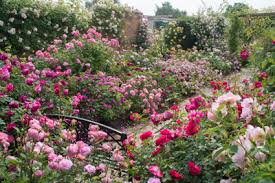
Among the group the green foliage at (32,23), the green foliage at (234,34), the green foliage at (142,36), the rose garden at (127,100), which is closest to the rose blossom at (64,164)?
the rose garden at (127,100)

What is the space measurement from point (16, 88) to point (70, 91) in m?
1.28

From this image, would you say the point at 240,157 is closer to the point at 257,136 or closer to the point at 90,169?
the point at 257,136

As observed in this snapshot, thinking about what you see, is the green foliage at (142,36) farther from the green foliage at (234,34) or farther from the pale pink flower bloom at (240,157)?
the pale pink flower bloom at (240,157)

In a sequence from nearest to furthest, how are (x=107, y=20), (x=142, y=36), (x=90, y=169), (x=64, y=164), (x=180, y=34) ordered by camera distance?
(x=64, y=164), (x=90, y=169), (x=107, y=20), (x=142, y=36), (x=180, y=34)

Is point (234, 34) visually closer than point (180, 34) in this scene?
Yes

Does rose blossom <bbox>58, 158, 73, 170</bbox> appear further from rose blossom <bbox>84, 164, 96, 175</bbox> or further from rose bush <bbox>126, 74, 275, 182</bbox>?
rose bush <bbox>126, 74, 275, 182</bbox>

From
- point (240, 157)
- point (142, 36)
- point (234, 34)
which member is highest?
point (240, 157)

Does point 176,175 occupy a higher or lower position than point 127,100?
higher

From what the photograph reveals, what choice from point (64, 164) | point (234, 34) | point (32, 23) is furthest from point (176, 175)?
point (234, 34)

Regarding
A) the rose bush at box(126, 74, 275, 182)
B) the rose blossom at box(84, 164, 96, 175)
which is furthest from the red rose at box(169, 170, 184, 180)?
the rose blossom at box(84, 164, 96, 175)

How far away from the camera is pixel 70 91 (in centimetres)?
521

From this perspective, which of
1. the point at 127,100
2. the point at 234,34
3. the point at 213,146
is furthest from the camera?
the point at 234,34

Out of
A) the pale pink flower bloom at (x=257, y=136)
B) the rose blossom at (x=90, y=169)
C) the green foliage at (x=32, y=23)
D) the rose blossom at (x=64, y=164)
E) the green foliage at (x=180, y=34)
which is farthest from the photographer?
the green foliage at (x=180, y=34)

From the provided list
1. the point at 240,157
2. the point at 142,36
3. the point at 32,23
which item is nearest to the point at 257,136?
the point at 240,157
